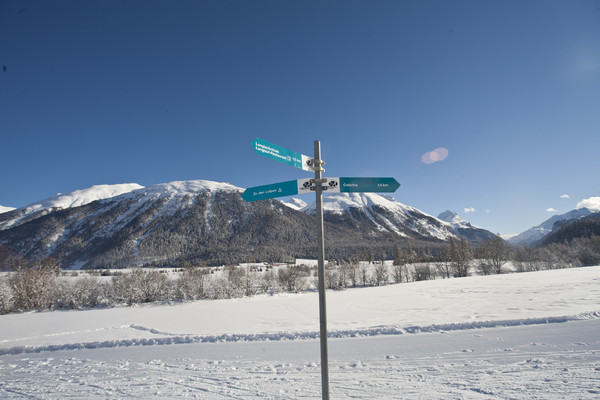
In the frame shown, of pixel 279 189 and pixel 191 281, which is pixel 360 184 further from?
pixel 191 281

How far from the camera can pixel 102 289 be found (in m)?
45.0

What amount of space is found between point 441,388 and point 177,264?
16139 cm

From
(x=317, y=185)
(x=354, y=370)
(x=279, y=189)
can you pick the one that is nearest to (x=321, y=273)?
(x=317, y=185)

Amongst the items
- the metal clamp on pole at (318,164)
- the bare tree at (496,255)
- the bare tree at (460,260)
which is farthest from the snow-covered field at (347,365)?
the bare tree at (496,255)

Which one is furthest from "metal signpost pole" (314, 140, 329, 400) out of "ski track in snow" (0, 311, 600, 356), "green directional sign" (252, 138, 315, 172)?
"ski track in snow" (0, 311, 600, 356)

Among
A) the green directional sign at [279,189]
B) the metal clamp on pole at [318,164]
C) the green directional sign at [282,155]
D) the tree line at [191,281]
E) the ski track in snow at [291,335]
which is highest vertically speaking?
the green directional sign at [282,155]

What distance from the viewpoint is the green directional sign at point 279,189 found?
3457mm

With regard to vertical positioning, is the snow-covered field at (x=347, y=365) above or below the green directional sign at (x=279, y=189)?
below

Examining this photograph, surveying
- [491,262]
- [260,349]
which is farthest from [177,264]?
[260,349]

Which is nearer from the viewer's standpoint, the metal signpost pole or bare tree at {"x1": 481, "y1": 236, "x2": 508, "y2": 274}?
the metal signpost pole

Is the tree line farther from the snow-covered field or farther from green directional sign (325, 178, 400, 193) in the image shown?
green directional sign (325, 178, 400, 193)

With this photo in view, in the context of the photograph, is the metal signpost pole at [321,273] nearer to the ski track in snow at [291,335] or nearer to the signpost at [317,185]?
the signpost at [317,185]

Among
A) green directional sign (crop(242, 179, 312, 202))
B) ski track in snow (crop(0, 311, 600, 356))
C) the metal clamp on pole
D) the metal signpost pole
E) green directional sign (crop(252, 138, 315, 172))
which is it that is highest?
green directional sign (crop(252, 138, 315, 172))

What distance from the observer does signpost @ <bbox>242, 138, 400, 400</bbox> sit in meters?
3.33
